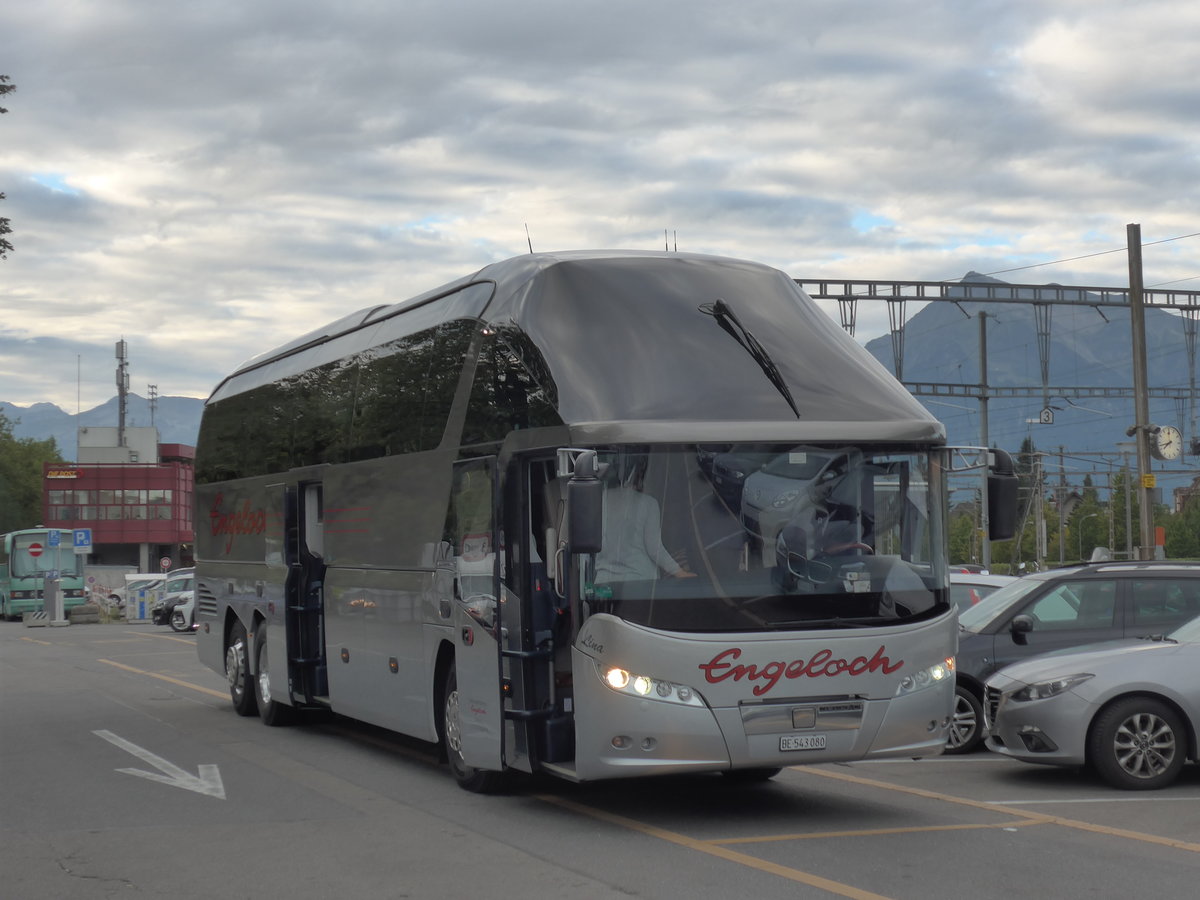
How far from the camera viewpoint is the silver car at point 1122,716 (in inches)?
432

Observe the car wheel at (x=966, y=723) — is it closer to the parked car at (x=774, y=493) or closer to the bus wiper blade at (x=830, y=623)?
the bus wiper blade at (x=830, y=623)

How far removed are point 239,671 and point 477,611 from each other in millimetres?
7924

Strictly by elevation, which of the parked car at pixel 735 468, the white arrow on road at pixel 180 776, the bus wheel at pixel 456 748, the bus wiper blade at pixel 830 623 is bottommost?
the white arrow on road at pixel 180 776

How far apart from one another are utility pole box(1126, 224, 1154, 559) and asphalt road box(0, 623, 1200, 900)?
1595 cm

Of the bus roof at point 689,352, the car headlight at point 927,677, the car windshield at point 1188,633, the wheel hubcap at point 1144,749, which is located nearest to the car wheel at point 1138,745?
the wheel hubcap at point 1144,749

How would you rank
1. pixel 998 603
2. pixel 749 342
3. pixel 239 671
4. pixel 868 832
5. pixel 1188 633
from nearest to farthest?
pixel 868 832, pixel 749 342, pixel 1188 633, pixel 998 603, pixel 239 671

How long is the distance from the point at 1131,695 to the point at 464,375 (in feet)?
17.1

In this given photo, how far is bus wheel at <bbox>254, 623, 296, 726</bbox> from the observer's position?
648 inches

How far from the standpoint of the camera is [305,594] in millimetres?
15383

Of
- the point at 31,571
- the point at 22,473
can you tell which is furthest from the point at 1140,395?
the point at 22,473

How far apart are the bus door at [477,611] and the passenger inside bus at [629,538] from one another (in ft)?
3.87

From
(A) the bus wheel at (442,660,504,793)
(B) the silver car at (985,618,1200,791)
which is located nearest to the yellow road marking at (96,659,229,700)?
(A) the bus wheel at (442,660,504,793)

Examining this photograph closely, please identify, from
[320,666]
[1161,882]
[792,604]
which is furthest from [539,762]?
[320,666]

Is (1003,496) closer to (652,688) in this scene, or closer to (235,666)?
(652,688)
